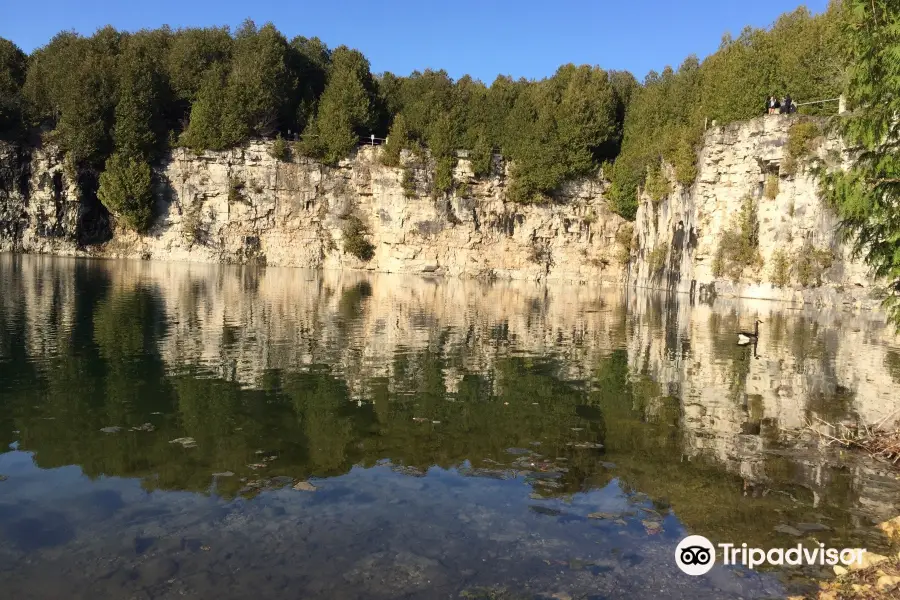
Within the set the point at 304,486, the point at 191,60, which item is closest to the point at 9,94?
the point at 191,60

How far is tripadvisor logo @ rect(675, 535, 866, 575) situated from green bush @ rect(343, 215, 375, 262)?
218ft

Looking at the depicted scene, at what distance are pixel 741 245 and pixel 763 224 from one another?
6.39ft

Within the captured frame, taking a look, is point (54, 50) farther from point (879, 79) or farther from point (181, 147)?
point (879, 79)

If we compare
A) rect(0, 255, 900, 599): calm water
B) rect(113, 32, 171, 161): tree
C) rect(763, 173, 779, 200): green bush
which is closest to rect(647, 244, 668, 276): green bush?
rect(763, 173, 779, 200): green bush

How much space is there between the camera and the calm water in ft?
23.1

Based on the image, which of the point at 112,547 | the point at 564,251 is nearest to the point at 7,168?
the point at 564,251

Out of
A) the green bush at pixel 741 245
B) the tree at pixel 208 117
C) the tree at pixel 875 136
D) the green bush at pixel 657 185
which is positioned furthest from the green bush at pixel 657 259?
the tree at pixel 875 136

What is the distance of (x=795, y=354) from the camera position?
21.5 meters

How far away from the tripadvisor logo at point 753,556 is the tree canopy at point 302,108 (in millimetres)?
59149

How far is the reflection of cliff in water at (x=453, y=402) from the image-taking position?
967 centimetres

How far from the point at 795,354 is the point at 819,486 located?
43.2ft

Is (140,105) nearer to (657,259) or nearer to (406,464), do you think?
(657,259)

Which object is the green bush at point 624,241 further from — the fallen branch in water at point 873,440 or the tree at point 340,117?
the fallen branch in water at point 873,440

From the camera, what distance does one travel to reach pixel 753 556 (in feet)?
24.7
